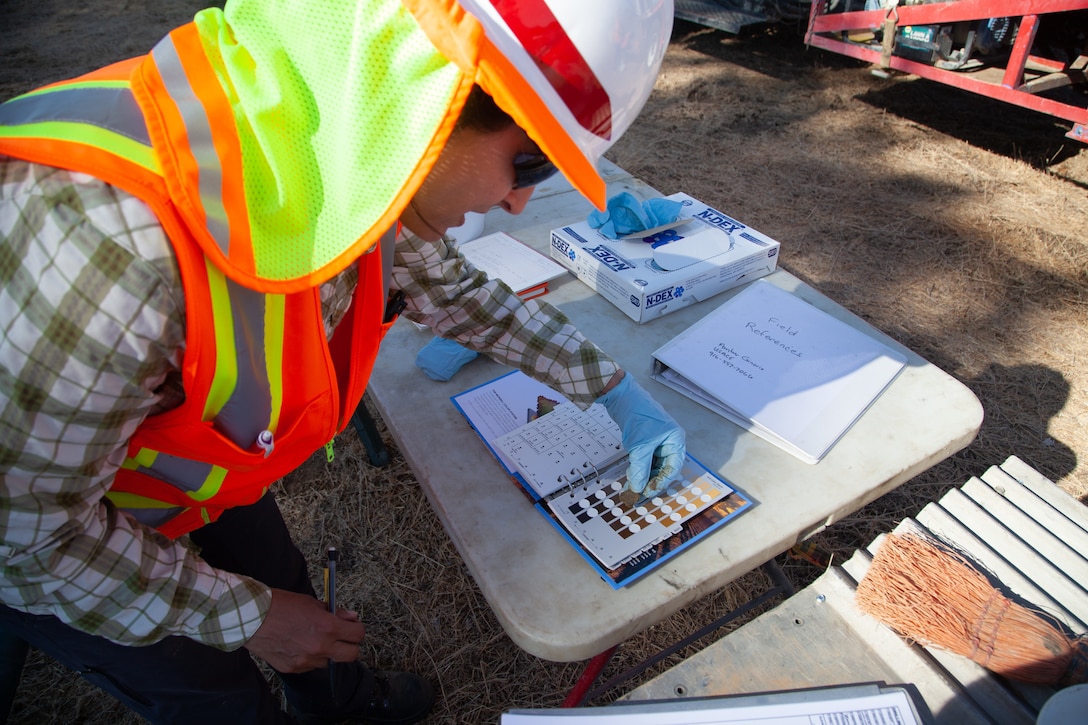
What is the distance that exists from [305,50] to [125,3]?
9700 mm

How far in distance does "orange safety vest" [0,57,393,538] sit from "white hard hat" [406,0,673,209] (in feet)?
0.95

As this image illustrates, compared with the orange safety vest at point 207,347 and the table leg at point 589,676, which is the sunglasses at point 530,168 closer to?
the orange safety vest at point 207,347

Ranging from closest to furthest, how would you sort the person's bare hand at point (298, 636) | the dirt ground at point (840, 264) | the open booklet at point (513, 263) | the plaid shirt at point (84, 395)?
the plaid shirt at point (84, 395) < the person's bare hand at point (298, 636) < the open booklet at point (513, 263) < the dirt ground at point (840, 264)

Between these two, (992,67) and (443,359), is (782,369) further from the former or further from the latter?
(992,67)

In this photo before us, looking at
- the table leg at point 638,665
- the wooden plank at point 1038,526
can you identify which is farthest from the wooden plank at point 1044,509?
the table leg at point 638,665

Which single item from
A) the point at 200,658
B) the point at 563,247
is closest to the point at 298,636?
the point at 200,658

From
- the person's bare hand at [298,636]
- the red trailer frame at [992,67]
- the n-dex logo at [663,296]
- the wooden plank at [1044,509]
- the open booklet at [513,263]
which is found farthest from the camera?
the red trailer frame at [992,67]

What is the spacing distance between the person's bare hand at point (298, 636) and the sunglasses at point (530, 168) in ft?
2.33

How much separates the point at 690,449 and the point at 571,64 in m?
0.82

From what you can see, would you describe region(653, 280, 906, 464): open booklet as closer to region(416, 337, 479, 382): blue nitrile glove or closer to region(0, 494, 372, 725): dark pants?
region(416, 337, 479, 382): blue nitrile glove

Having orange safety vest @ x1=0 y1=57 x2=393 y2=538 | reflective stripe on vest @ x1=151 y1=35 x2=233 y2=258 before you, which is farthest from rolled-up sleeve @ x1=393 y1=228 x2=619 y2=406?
reflective stripe on vest @ x1=151 y1=35 x2=233 y2=258

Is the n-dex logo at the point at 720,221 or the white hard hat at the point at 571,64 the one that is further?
the n-dex logo at the point at 720,221

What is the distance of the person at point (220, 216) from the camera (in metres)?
0.61

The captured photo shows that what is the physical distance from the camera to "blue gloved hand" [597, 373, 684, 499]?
1.21m
